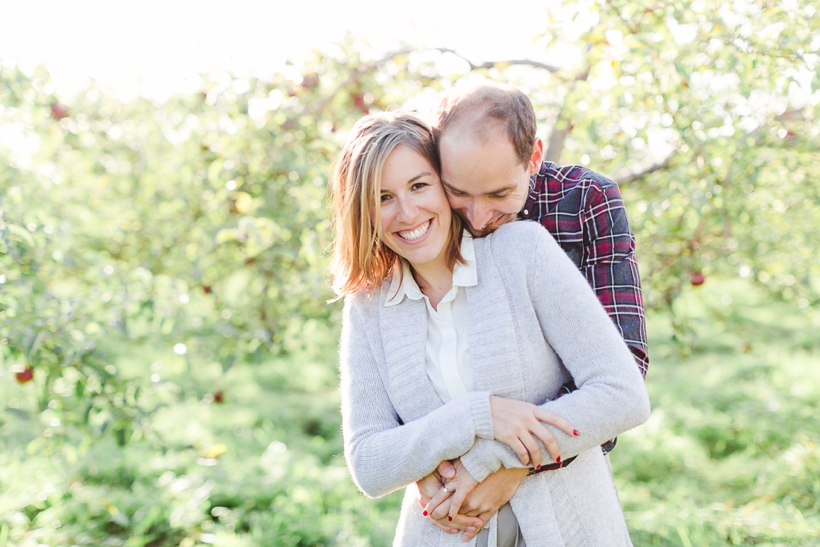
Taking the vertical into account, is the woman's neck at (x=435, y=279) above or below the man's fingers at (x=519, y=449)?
above

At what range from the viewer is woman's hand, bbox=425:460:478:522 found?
1.37m

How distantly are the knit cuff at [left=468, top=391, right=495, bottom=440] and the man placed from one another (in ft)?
0.34

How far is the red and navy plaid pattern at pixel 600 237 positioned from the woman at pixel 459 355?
0.15 meters

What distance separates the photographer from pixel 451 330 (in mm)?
1501

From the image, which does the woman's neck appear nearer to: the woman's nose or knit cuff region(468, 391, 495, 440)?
the woman's nose

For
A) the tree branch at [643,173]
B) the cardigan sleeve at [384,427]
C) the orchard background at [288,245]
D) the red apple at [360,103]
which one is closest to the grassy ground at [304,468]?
the orchard background at [288,245]

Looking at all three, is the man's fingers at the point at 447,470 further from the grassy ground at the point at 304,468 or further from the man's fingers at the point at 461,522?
the grassy ground at the point at 304,468

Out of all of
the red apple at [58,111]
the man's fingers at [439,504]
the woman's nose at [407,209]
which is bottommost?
the man's fingers at [439,504]

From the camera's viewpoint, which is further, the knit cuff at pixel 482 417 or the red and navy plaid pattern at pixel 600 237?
the red and navy plaid pattern at pixel 600 237

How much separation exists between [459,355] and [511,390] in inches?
5.6

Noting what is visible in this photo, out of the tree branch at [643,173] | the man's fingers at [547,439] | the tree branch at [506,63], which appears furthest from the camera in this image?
the tree branch at [506,63]

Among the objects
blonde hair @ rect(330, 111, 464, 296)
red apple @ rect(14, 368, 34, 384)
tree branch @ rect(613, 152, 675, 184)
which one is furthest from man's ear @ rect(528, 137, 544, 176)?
red apple @ rect(14, 368, 34, 384)

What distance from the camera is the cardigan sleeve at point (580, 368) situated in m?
1.31

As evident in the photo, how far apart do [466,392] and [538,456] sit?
20 centimetres
